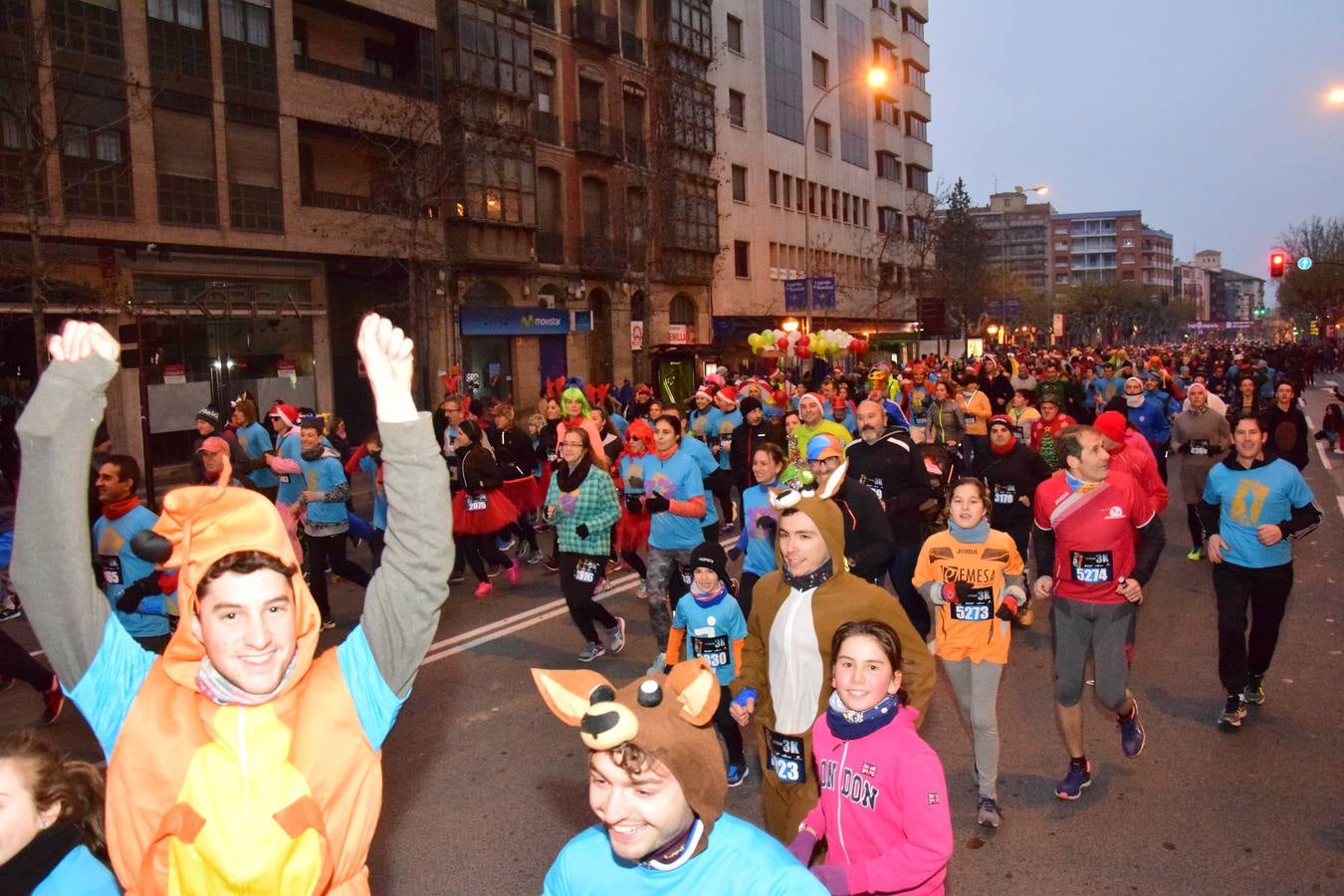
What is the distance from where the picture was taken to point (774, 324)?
43281mm

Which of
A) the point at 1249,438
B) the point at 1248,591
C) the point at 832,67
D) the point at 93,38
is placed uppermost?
the point at 832,67

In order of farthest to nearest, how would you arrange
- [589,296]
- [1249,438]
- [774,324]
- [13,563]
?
[774,324], [589,296], [1249,438], [13,563]

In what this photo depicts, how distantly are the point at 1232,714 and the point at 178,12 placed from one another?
75.4 ft

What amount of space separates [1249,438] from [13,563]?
21.7ft

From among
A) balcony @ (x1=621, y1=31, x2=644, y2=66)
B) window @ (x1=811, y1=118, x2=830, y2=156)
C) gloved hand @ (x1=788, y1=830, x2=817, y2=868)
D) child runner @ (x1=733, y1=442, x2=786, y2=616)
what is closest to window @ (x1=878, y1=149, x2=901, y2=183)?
window @ (x1=811, y1=118, x2=830, y2=156)

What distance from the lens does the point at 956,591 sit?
5.36 m

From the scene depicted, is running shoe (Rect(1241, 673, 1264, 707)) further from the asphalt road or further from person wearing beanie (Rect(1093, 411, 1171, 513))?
person wearing beanie (Rect(1093, 411, 1171, 513))

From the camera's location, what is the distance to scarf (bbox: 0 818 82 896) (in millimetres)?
2434

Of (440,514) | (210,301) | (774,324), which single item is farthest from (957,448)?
(774,324)

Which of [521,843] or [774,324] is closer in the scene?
[521,843]

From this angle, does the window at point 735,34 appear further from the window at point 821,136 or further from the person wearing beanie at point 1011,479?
the person wearing beanie at point 1011,479

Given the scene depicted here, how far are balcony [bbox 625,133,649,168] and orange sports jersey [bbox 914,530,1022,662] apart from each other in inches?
1264

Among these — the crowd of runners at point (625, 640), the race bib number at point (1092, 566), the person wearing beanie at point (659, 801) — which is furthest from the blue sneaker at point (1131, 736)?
the person wearing beanie at point (659, 801)

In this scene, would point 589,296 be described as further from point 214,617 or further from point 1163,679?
point 214,617
